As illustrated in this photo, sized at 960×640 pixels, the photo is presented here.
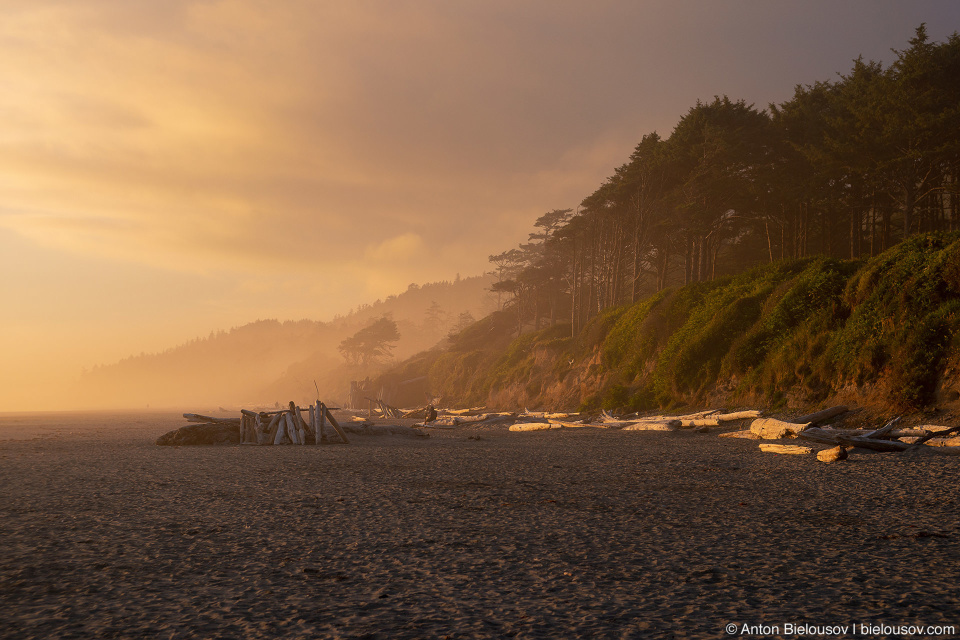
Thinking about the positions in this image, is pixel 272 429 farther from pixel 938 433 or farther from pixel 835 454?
pixel 938 433

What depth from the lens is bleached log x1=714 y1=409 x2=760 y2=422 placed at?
792 inches

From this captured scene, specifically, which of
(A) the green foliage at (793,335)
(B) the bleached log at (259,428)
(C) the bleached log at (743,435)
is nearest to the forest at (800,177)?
(A) the green foliage at (793,335)

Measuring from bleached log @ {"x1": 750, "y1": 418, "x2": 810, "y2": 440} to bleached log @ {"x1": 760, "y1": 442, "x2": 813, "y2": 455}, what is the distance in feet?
4.82

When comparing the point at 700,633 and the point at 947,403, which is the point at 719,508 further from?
the point at 947,403

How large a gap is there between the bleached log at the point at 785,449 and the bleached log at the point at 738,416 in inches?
273

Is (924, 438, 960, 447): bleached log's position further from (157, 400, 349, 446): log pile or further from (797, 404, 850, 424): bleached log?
(157, 400, 349, 446): log pile

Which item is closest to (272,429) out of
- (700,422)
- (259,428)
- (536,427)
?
(259,428)

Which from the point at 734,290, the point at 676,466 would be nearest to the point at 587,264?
the point at 734,290

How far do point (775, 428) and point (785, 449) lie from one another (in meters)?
2.77

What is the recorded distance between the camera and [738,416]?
20.5 m

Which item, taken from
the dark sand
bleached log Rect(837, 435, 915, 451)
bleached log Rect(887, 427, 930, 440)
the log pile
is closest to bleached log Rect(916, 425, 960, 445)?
bleached log Rect(887, 427, 930, 440)

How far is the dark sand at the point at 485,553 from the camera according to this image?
3770 mm

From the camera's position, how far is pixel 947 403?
49.8 ft

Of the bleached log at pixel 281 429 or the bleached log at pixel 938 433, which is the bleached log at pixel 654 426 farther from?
the bleached log at pixel 281 429
